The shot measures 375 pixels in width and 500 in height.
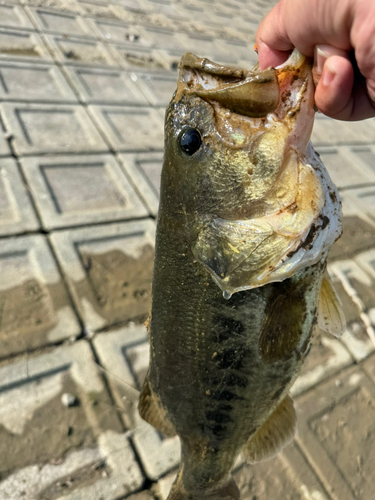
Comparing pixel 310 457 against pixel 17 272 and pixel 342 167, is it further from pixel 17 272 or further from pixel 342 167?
pixel 342 167

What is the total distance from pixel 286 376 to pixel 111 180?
2.80m

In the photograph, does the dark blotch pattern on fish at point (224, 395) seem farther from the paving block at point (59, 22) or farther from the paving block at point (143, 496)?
the paving block at point (59, 22)

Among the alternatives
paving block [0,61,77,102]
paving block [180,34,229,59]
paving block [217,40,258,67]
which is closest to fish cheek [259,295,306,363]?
paving block [0,61,77,102]

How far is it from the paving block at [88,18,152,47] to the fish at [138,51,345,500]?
18.3 feet

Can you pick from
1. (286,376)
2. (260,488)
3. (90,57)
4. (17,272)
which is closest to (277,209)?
(286,376)

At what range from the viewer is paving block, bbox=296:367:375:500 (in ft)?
7.71

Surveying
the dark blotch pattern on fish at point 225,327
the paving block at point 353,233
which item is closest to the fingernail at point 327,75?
the dark blotch pattern on fish at point 225,327

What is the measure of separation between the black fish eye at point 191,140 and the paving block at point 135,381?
5.79 ft

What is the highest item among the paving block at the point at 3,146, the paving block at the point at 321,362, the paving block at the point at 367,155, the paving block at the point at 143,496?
the paving block at the point at 3,146

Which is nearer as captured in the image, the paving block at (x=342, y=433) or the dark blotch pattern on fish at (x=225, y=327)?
the dark blotch pattern on fish at (x=225, y=327)

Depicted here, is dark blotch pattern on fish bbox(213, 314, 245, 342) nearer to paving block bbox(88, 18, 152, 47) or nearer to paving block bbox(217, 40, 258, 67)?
paving block bbox(88, 18, 152, 47)

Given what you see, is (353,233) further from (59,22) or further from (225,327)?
(59,22)

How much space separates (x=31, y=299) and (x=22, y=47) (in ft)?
12.6

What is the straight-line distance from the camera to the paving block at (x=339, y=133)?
560cm
